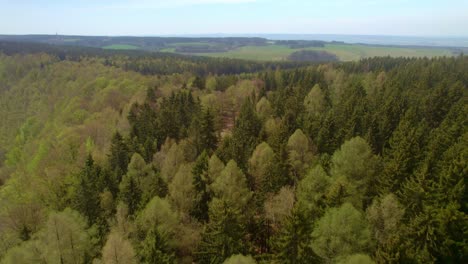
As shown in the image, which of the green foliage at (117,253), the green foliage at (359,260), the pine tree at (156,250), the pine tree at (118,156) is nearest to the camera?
the green foliage at (359,260)

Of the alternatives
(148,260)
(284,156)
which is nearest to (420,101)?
(284,156)

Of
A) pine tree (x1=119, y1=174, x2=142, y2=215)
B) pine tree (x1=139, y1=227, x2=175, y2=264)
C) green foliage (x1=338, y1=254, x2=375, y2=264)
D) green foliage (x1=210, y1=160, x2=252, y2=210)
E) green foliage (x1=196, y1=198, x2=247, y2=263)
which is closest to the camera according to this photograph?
→ green foliage (x1=338, y1=254, x2=375, y2=264)

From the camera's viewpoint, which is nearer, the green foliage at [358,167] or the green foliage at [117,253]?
the green foliage at [117,253]

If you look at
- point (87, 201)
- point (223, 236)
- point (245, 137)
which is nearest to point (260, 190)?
point (223, 236)

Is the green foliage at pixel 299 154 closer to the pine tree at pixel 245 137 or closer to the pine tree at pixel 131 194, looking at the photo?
the pine tree at pixel 245 137

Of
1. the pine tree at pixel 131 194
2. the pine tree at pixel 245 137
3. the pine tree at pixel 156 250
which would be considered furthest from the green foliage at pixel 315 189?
the pine tree at pixel 131 194

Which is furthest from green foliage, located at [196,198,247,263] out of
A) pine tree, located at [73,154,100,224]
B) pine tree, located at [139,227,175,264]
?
pine tree, located at [73,154,100,224]

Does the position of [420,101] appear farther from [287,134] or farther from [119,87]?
[119,87]

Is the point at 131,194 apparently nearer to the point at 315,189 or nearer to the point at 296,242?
the point at 315,189

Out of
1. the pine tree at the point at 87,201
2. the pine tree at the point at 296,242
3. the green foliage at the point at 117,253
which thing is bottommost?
the pine tree at the point at 87,201

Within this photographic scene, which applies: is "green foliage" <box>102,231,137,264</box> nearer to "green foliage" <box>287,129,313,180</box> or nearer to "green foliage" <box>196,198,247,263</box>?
"green foliage" <box>196,198,247,263</box>

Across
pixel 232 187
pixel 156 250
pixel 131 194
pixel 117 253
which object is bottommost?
pixel 131 194
